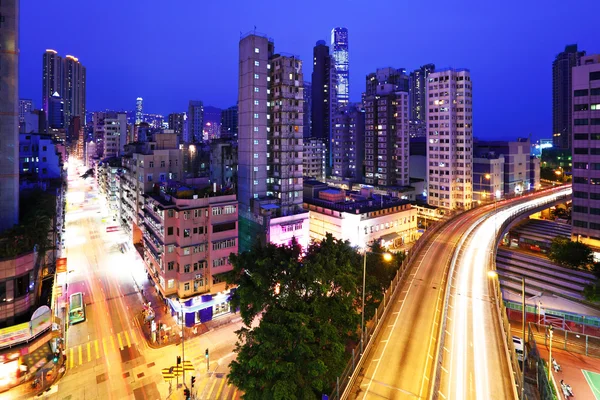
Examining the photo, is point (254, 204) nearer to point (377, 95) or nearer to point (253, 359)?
point (253, 359)

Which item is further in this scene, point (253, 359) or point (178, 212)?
point (178, 212)

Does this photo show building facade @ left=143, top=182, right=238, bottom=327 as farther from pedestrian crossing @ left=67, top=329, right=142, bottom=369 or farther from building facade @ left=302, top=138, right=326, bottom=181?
building facade @ left=302, top=138, right=326, bottom=181

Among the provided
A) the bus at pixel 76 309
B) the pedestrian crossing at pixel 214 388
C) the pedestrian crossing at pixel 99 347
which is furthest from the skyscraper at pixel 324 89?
the pedestrian crossing at pixel 214 388

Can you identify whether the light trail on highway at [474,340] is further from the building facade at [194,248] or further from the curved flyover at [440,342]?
the building facade at [194,248]

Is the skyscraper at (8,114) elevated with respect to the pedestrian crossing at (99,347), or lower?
elevated

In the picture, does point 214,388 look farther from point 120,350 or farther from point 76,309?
point 76,309

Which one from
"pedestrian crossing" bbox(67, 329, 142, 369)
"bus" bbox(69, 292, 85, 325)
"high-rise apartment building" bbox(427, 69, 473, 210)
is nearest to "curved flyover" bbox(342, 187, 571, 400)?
"pedestrian crossing" bbox(67, 329, 142, 369)

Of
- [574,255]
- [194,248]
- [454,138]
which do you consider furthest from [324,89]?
[194,248]

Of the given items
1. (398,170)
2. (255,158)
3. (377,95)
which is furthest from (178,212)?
(377,95)
